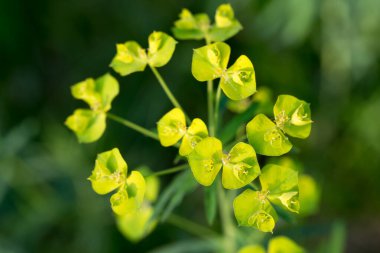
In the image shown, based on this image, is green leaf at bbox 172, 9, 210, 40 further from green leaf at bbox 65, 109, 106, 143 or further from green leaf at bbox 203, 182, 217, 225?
green leaf at bbox 203, 182, 217, 225

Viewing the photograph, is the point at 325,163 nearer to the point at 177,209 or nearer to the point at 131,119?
the point at 177,209

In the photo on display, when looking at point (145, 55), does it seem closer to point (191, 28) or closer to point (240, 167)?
point (191, 28)

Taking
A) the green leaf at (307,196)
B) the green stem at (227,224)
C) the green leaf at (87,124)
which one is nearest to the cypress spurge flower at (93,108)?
the green leaf at (87,124)

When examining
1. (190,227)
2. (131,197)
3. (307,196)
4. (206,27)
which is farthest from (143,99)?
(131,197)

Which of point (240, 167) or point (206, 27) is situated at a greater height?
point (206, 27)

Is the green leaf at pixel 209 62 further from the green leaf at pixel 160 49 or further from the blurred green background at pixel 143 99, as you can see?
the blurred green background at pixel 143 99

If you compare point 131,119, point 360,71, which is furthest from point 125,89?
point 360,71

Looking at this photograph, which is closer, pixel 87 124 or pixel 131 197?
pixel 131 197
